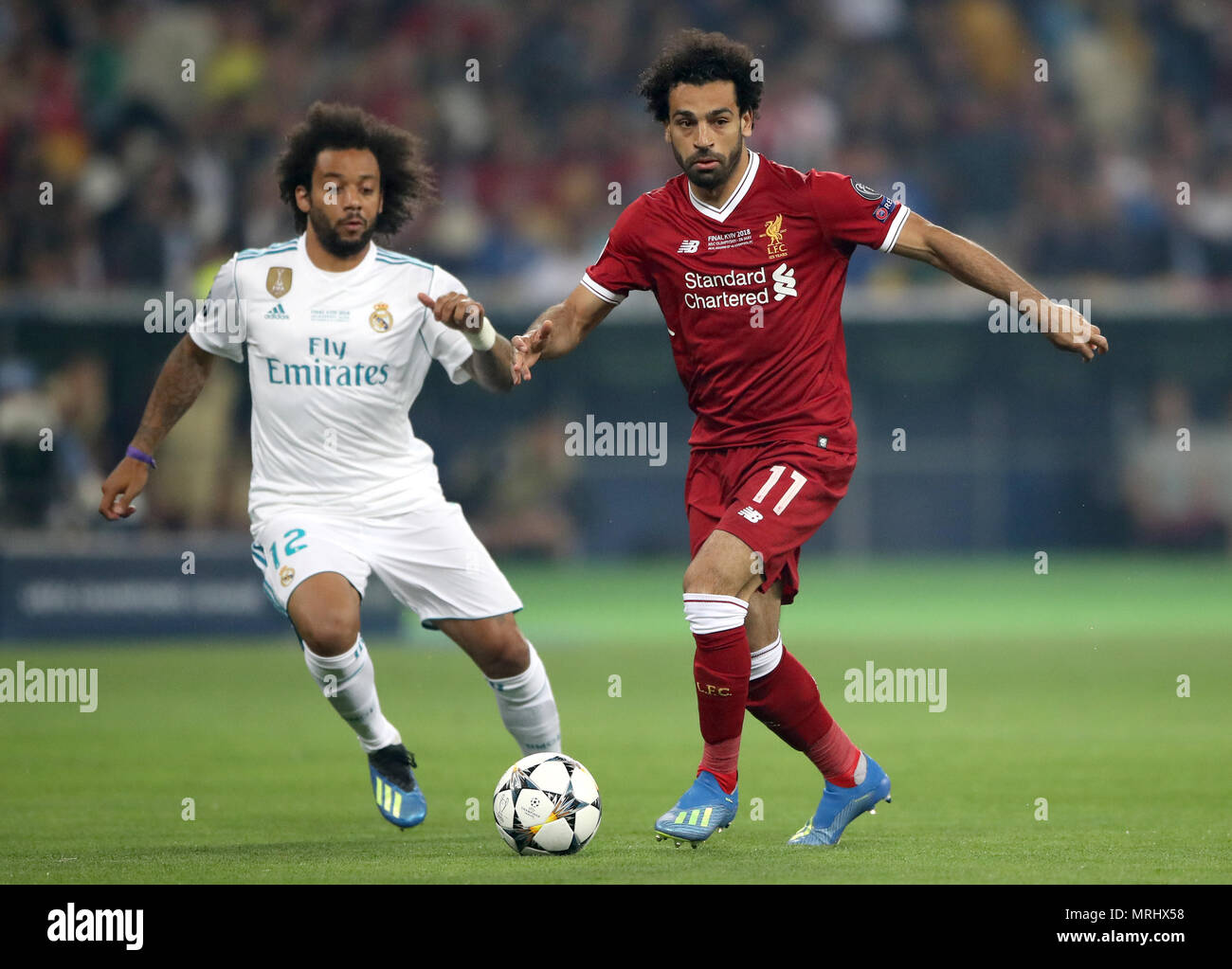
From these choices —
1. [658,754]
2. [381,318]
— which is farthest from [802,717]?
[658,754]

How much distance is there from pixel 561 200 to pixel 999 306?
5498 millimetres

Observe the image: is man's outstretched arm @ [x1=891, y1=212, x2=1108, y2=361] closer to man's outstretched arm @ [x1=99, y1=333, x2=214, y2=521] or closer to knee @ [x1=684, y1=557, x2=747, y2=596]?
knee @ [x1=684, y1=557, x2=747, y2=596]

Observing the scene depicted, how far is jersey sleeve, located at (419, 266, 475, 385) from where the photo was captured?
24.8 feet

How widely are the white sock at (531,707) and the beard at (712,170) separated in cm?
199

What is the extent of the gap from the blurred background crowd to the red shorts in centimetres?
1207

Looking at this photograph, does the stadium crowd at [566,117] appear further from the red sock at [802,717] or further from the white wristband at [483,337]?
the red sock at [802,717]

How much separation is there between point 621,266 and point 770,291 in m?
0.63

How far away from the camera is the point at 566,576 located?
2000cm

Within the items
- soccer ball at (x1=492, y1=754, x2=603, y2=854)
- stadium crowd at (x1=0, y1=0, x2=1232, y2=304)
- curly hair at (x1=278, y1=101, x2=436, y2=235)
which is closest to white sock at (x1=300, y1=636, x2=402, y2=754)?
soccer ball at (x1=492, y1=754, x2=603, y2=854)

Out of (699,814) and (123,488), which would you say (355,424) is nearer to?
(123,488)

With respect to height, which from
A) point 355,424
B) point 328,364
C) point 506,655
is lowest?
point 506,655

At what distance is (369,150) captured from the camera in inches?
304

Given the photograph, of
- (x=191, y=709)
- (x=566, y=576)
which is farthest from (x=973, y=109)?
(x=191, y=709)
